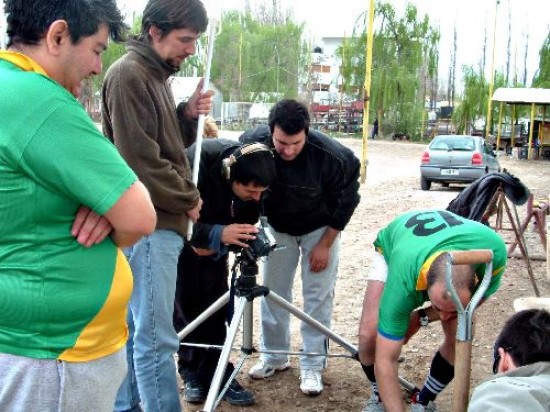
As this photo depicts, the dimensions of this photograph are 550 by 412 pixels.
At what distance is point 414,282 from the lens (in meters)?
2.88

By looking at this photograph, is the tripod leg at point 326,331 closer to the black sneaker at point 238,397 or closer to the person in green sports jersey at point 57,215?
the black sneaker at point 238,397

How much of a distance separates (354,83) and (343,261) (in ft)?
112

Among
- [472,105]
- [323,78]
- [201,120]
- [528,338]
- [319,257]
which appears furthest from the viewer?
[323,78]

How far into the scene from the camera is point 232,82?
55406mm

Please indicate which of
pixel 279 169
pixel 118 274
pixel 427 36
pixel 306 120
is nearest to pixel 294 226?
pixel 279 169

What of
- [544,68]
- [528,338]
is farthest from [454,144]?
[544,68]

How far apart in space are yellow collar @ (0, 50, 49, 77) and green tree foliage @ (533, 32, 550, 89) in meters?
36.5

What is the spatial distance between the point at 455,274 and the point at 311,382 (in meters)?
1.47

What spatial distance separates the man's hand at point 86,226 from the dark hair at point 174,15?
1.23 metres

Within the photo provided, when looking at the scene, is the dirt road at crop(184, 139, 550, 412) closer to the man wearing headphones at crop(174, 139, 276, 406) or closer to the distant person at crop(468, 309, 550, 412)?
the man wearing headphones at crop(174, 139, 276, 406)

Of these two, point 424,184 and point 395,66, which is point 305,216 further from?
point 395,66

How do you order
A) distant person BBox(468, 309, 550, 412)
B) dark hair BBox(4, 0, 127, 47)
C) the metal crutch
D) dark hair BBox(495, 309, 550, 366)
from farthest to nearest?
1. the metal crutch
2. dark hair BBox(495, 309, 550, 366)
3. distant person BBox(468, 309, 550, 412)
4. dark hair BBox(4, 0, 127, 47)

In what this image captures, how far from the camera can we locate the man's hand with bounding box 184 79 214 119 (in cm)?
306

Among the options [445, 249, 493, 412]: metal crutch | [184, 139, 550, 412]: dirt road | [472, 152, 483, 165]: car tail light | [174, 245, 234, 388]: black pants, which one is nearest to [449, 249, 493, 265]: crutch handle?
[445, 249, 493, 412]: metal crutch
